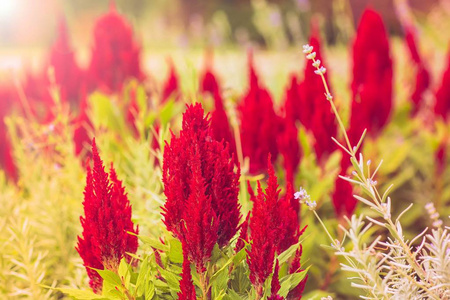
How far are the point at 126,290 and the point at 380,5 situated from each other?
16.3 m

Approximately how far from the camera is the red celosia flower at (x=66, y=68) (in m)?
4.04

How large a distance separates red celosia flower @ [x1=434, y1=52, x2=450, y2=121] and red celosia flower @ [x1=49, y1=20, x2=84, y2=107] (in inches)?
94.0

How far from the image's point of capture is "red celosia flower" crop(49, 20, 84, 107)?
4043 millimetres

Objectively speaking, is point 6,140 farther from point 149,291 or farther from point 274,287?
point 274,287

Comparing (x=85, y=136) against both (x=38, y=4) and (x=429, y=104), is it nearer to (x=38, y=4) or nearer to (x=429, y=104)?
(x=429, y=104)

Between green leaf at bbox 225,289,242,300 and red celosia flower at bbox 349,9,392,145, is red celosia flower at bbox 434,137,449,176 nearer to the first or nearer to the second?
red celosia flower at bbox 349,9,392,145

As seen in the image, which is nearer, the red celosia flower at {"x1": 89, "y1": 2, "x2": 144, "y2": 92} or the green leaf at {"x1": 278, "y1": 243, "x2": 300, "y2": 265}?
the green leaf at {"x1": 278, "y1": 243, "x2": 300, "y2": 265}

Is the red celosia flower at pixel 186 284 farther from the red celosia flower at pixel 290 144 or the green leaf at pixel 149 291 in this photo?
the red celosia flower at pixel 290 144

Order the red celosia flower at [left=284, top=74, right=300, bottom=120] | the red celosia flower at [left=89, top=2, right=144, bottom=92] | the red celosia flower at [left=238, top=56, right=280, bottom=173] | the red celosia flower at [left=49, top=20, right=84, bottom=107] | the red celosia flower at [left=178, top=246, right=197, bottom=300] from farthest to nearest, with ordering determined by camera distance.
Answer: the red celosia flower at [left=49, top=20, right=84, bottom=107] < the red celosia flower at [left=89, top=2, right=144, bottom=92] < the red celosia flower at [left=284, top=74, right=300, bottom=120] < the red celosia flower at [left=238, top=56, right=280, bottom=173] < the red celosia flower at [left=178, top=246, right=197, bottom=300]

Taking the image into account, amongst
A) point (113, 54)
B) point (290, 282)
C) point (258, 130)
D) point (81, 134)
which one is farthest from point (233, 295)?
point (113, 54)

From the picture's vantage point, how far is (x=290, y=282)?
1.42 meters

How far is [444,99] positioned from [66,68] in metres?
2.57

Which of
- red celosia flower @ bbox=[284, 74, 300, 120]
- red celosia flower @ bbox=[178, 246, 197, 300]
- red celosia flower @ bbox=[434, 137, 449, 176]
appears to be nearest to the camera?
red celosia flower @ bbox=[178, 246, 197, 300]

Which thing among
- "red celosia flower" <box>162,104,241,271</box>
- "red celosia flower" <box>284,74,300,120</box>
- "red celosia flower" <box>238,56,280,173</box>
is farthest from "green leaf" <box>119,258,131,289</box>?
"red celosia flower" <box>284,74,300,120</box>
